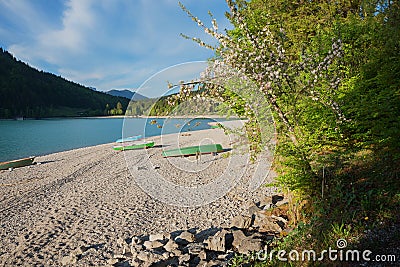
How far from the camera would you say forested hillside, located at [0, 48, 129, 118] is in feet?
255

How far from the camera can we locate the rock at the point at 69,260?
14.6 feet

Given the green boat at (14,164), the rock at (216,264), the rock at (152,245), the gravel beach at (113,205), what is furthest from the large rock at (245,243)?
the green boat at (14,164)

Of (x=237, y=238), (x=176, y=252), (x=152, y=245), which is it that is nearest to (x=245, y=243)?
(x=237, y=238)

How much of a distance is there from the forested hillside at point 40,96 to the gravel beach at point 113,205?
6644 centimetres

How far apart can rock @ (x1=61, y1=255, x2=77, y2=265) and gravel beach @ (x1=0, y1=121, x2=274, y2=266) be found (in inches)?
3.7

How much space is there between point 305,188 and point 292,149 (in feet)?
2.19

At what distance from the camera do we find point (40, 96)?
8506 centimetres

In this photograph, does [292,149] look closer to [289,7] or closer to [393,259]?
[393,259]

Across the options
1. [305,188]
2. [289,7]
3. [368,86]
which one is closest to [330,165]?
[305,188]

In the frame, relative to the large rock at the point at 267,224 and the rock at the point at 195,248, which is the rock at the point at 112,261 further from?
the large rock at the point at 267,224

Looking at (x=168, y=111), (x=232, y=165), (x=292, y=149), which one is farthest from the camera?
(x=232, y=165)

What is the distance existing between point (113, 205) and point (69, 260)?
2869 millimetres

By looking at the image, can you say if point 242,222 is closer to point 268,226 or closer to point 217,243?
point 268,226

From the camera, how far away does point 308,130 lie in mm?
5137
